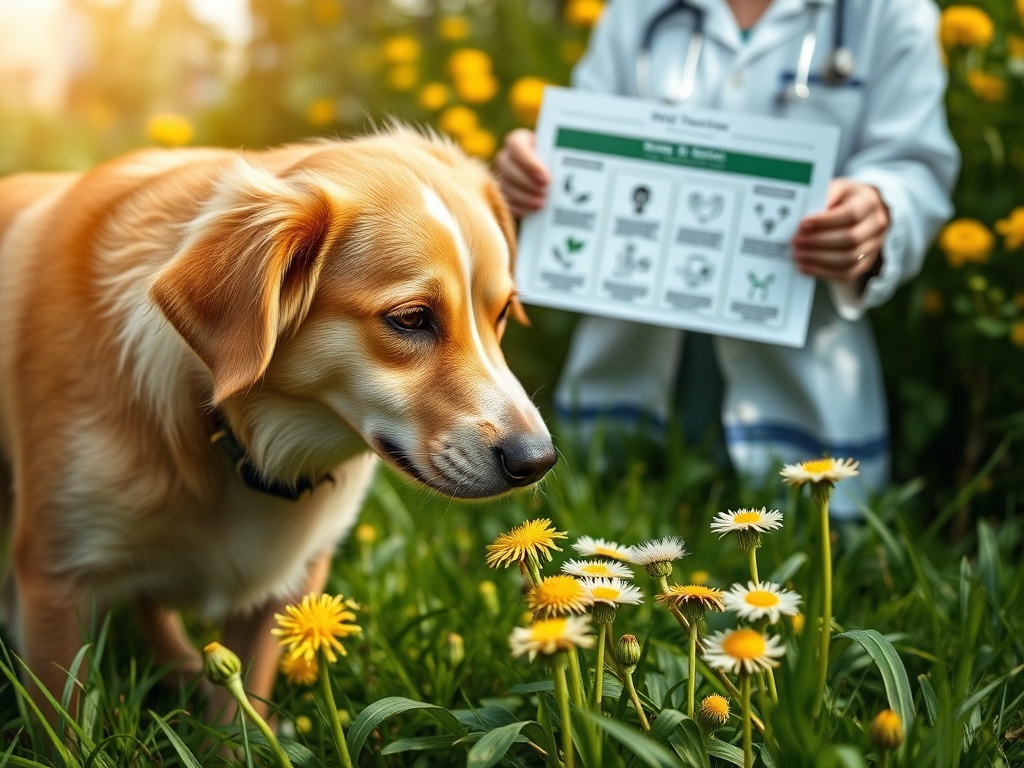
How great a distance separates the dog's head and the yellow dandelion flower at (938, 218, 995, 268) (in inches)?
64.5

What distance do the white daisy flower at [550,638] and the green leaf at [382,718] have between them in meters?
0.39

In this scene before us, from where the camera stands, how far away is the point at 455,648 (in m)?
2.12

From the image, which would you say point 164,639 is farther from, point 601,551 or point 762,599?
point 762,599

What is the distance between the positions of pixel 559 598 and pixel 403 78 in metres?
3.17

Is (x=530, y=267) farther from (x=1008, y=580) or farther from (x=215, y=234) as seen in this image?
(x=1008, y=580)

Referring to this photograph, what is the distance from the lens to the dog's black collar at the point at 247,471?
190cm

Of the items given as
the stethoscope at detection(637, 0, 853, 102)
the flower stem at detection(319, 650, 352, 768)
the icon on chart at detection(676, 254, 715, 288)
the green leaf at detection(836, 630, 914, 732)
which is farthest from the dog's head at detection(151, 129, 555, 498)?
the stethoscope at detection(637, 0, 853, 102)

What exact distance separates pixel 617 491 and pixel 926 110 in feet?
4.65

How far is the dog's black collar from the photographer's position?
190 centimetres

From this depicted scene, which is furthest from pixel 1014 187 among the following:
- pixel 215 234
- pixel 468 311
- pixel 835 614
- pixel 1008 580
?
pixel 215 234

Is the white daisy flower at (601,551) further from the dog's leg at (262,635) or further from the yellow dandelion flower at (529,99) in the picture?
the yellow dandelion flower at (529,99)

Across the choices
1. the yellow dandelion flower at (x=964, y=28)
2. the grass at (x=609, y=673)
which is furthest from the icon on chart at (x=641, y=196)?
the yellow dandelion flower at (x=964, y=28)

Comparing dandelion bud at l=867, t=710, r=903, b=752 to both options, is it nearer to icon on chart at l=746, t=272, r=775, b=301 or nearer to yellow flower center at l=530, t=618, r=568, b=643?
yellow flower center at l=530, t=618, r=568, b=643

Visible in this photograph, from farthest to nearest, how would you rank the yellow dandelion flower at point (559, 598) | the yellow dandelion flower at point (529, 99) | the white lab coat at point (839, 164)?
the yellow dandelion flower at point (529, 99) → the white lab coat at point (839, 164) → the yellow dandelion flower at point (559, 598)
